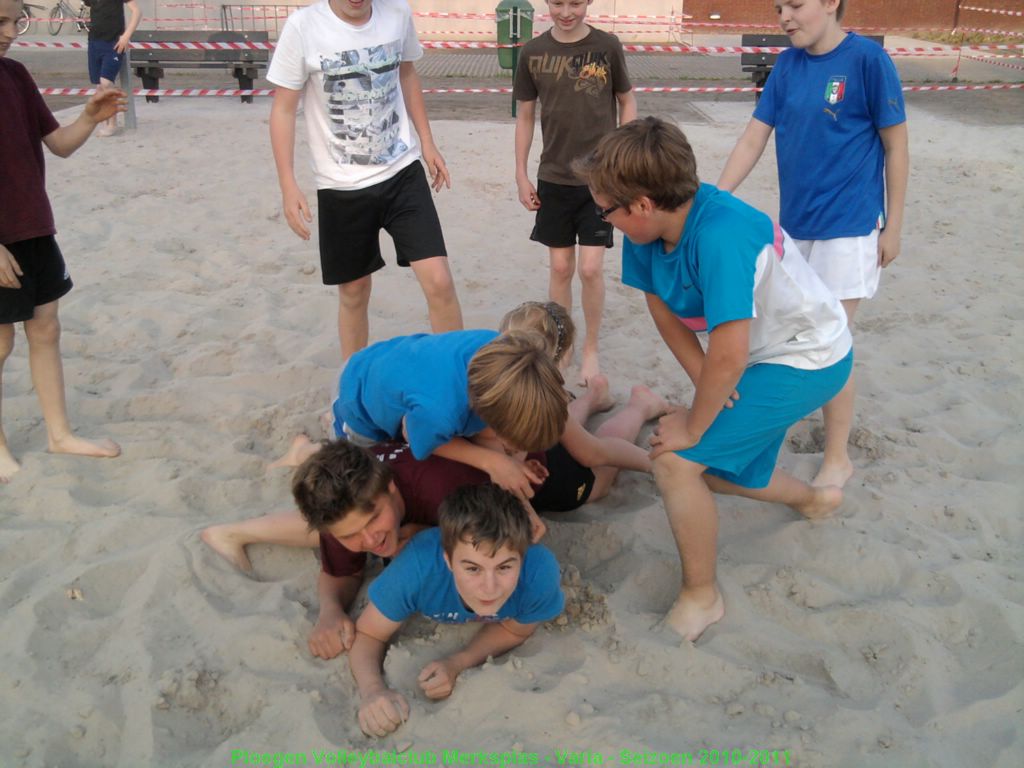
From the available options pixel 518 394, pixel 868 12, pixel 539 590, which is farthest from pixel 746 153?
pixel 868 12

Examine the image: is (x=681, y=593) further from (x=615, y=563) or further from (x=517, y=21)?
(x=517, y=21)

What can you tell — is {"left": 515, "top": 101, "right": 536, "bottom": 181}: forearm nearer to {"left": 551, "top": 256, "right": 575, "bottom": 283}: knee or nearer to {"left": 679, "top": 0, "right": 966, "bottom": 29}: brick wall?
{"left": 551, "top": 256, "right": 575, "bottom": 283}: knee

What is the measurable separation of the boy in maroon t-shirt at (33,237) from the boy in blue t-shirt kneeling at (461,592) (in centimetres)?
152

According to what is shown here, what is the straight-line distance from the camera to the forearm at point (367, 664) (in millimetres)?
2320

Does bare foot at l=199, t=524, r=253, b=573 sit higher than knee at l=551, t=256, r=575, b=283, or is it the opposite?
knee at l=551, t=256, r=575, b=283

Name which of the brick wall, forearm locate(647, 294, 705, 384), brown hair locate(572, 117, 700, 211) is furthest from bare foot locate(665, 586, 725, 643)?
the brick wall

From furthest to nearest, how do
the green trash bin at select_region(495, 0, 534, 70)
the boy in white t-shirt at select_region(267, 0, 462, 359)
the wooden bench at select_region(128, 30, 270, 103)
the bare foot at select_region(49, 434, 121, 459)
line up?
the green trash bin at select_region(495, 0, 534, 70) < the wooden bench at select_region(128, 30, 270, 103) < the boy in white t-shirt at select_region(267, 0, 462, 359) < the bare foot at select_region(49, 434, 121, 459)

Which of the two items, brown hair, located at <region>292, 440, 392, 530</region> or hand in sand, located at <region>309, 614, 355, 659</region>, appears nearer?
brown hair, located at <region>292, 440, 392, 530</region>

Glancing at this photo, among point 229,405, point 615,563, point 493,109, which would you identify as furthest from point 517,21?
point 615,563

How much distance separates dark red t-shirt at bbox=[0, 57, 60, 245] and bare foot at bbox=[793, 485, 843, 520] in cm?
→ 287

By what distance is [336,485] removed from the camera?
7.48 ft

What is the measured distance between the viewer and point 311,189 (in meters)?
6.74

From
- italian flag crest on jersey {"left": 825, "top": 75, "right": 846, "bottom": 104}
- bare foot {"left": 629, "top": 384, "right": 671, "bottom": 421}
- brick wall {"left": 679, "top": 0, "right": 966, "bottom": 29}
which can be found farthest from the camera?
brick wall {"left": 679, "top": 0, "right": 966, "bottom": 29}

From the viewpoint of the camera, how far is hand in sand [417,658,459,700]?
2.30m
